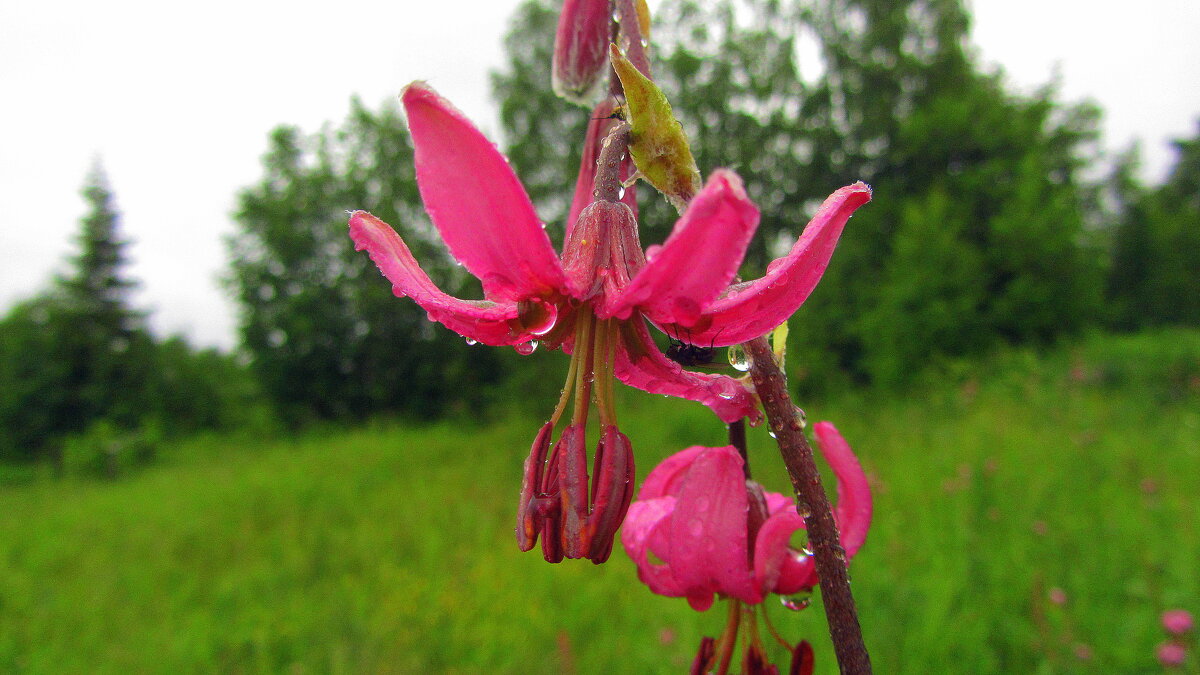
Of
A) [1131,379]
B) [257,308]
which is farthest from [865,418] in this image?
[257,308]

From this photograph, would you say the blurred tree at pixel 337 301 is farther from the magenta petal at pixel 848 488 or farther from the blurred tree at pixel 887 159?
the magenta petal at pixel 848 488

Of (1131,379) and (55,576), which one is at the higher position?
(1131,379)

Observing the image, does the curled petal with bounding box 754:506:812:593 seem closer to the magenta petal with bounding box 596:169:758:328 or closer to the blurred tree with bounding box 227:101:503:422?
the magenta petal with bounding box 596:169:758:328

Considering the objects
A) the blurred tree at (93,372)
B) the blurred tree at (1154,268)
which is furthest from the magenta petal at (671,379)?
the blurred tree at (93,372)

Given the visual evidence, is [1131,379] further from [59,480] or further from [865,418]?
[59,480]

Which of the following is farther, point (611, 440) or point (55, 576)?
point (55, 576)

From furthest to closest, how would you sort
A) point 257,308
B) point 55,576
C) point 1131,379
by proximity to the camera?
point 257,308 < point 1131,379 < point 55,576
